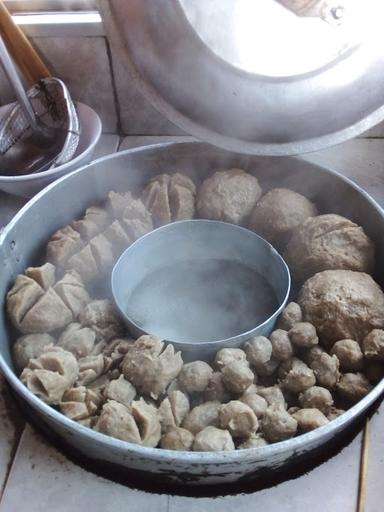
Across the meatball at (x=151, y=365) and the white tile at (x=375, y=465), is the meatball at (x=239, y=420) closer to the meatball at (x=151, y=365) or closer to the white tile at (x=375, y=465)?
the meatball at (x=151, y=365)

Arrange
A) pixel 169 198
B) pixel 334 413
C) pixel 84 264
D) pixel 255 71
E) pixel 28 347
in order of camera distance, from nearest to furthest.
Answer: pixel 255 71 < pixel 334 413 < pixel 28 347 < pixel 84 264 < pixel 169 198

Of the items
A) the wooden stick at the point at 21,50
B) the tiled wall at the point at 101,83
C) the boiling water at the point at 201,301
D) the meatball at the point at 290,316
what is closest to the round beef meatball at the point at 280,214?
the boiling water at the point at 201,301

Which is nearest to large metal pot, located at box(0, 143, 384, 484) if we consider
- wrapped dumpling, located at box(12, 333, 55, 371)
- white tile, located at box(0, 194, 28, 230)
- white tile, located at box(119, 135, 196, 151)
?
wrapped dumpling, located at box(12, 333, 55, 371)

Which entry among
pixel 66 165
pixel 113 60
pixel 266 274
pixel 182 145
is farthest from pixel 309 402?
pixel 113 60

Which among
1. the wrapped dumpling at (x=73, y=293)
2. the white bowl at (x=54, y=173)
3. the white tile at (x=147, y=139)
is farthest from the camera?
the white tile at (x=147, y=139)

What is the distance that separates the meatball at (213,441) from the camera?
103 centimetres

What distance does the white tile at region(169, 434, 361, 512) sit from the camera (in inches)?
42.8

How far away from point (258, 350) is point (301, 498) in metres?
0.30

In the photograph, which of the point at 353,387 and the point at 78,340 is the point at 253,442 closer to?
the point at 353,387

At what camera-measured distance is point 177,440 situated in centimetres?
107

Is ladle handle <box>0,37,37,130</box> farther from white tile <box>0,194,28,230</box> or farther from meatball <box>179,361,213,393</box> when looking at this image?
meatball <box>179,361,213,393</box>

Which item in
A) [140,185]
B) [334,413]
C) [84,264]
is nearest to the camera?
[334,413]

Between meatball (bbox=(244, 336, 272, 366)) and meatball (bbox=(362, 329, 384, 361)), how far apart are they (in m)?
0.20

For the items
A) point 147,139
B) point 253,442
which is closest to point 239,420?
point 253,442
